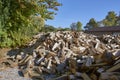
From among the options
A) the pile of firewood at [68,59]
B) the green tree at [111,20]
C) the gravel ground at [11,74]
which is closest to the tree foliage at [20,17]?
the pile of firewood at [68,59]

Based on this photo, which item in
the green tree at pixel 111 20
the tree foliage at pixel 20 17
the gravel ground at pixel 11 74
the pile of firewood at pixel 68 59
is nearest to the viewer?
the pile of firewood at pixel 68 59

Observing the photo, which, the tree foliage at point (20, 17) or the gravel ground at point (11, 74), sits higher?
the tree foliage at point (20, 17)

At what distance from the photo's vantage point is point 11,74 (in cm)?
955

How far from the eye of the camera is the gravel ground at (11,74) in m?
9.12

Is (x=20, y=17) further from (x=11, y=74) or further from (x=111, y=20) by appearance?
(x=111, y=20)

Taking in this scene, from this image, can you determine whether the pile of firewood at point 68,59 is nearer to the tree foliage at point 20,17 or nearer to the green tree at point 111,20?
the tree foliage at point 20,17

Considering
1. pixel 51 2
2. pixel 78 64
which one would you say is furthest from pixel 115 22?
pixel 78 64

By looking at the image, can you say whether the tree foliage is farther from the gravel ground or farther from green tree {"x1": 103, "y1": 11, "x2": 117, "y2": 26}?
green tree {"x1": 103, "y1": 11, "x2": 117, "y2": 26}

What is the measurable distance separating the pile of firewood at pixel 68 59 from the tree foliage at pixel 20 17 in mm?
895

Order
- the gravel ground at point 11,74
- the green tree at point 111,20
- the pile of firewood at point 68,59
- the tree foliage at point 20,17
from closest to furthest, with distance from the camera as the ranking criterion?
1. the pile of firewood at point 68,59
2. the gravel ground at point 11,74
3. the tree foliage at point 20,17
4. the green tree at point 111,20

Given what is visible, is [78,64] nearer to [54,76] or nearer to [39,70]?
[54,76]

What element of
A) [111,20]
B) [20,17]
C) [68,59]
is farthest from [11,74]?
[111,20]

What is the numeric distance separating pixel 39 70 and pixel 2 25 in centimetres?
469

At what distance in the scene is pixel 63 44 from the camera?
1187cm
